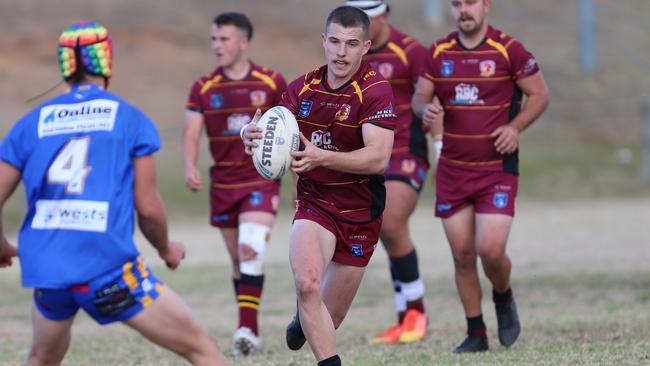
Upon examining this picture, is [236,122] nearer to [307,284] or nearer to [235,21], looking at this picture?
[235,21]

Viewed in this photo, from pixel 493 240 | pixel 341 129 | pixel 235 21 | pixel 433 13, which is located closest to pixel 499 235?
pixel 493 240

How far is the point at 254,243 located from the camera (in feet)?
31.5

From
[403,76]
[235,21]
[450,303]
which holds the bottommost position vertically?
[450,303]

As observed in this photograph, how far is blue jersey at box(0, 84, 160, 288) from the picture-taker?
17.7 ft

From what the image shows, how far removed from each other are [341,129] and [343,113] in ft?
0.32

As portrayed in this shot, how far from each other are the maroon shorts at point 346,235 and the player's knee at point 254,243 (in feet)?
8.44

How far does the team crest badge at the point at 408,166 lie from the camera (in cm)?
Result: 973

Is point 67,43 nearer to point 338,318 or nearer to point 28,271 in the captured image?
point 28,271

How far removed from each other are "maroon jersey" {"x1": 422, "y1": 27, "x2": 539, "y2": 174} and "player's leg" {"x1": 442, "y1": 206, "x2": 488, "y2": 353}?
1.31 feet

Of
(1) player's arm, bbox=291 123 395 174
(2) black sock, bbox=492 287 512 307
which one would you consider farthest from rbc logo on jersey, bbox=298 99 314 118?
(2) black sock, bbox=492 287 512 307

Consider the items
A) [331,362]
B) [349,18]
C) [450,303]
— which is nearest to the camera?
[331,362]

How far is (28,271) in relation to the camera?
5480mm

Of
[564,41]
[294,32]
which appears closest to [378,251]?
[294,32]

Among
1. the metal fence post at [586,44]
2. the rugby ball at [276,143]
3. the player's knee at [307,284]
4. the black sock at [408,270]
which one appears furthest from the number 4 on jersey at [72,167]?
the metal fence post at [586,44]
